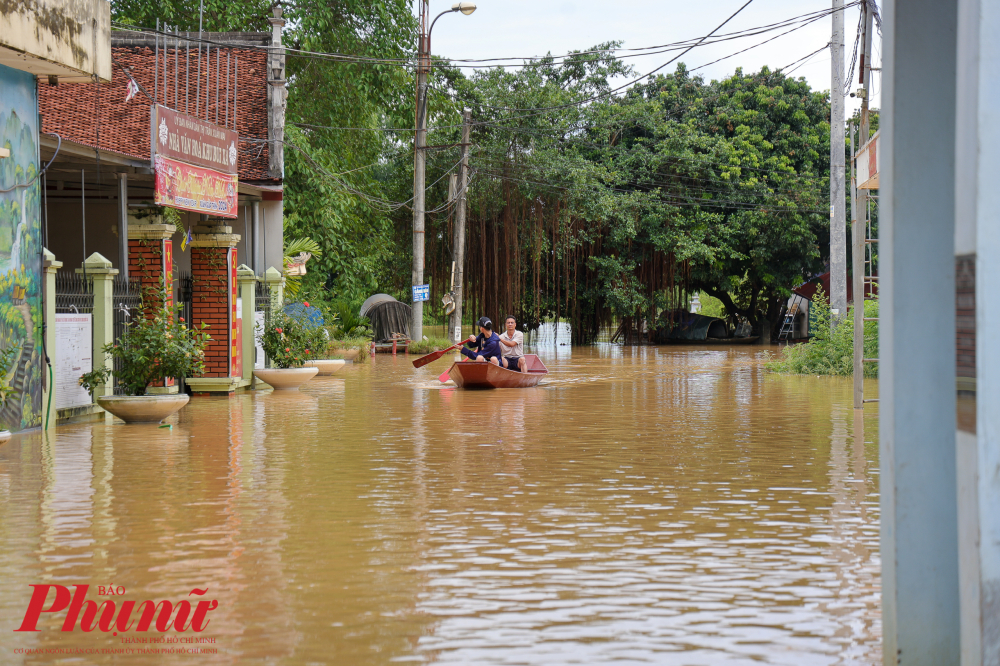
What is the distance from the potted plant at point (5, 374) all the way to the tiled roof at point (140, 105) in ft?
38.4

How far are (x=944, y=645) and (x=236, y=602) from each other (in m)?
3.49

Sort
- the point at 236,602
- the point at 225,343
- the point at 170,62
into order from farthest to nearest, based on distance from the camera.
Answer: the point at 170,62
the point at 225,343
the point at 236,602

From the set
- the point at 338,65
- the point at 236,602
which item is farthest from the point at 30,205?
the point at 338,65

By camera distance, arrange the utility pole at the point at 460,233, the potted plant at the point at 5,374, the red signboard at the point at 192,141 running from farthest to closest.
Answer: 1. the utility pole at the point at 460,233
2. the red signboard at the point at 192,141
3. the potted plant at the point at 5,374

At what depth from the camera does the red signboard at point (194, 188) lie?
1592 centimetres

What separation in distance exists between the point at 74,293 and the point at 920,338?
1273 centimetres

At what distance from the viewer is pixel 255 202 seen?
2416cm

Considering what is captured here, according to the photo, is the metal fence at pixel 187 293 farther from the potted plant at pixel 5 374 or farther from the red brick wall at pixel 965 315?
→ the red brick wall at pixel 965 315

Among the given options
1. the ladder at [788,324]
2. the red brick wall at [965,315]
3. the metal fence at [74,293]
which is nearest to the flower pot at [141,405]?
the metal fence at [74,293]

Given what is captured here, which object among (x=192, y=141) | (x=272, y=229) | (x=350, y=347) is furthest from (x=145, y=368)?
(x=350, y=347)

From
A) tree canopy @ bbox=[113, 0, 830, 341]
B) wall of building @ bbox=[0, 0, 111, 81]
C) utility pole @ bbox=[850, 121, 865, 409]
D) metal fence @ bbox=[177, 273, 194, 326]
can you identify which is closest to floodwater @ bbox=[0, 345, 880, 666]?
utility pole @ bbox=[850, 121, 865, 409]

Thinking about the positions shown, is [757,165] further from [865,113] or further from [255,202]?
[865,113]

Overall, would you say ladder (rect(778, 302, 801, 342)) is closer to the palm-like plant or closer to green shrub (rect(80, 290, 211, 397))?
the palm-like plant

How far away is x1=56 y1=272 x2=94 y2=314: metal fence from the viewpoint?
1405 centimetres
